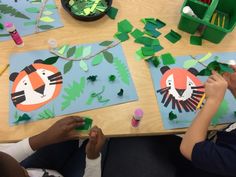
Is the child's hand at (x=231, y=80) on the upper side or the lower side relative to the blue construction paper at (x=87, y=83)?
upper

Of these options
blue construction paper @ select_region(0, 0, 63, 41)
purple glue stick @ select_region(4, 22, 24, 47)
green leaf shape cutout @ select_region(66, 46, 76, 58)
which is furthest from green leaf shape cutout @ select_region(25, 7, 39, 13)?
green leaf shape cutout @ select_region(66, 46, 76, 58)

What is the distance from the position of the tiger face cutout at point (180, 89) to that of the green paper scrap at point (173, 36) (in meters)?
0.14

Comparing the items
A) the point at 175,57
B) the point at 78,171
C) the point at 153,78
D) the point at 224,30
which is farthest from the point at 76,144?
the point at 224,30

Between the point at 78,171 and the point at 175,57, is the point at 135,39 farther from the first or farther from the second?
the point at 78,171

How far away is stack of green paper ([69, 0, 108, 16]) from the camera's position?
1.02 m

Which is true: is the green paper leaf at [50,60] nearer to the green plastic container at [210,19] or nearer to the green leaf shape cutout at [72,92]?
the green leaf shape cutout at [72,92]

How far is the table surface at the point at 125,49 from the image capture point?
80cm

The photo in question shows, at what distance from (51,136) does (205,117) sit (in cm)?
48

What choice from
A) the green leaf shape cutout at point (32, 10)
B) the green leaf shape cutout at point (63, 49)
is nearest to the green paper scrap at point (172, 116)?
the green leaf shape cutout at point (63, 49)

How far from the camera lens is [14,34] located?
90 cm

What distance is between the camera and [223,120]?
843 millimetres

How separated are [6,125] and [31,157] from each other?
20cm

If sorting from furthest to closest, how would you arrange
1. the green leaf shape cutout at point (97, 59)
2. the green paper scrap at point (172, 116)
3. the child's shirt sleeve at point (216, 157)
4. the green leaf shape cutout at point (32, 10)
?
1. the green leaf shape cutout at point (32, 10)
2. the green leaf shape cutout at point (97, 59)
3. the green paper scrap at point (172, 116)
4. the child's shirt sleeve at point (216, 157)

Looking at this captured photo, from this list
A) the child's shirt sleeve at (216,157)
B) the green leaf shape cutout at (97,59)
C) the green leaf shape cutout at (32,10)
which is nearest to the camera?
the child's shirt sleeve at (216,157)
